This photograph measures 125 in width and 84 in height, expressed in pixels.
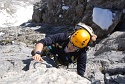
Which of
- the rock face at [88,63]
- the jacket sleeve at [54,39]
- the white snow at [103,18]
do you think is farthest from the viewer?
the white snow at [103,18]

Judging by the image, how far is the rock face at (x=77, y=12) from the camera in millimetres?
20562

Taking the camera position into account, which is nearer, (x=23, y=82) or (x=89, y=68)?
(x=23, y=82)

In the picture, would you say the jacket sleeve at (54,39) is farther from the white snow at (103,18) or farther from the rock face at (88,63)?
the white snow at (103,18)

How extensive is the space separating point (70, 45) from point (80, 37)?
39 cm

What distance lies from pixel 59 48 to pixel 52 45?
258 millimetres

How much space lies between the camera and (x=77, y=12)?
1235 inches

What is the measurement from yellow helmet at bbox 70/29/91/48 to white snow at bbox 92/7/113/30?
1389 centimetres

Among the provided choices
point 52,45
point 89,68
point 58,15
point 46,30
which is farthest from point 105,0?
point 52,45

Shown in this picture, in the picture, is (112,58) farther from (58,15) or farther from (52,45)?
(58,15)

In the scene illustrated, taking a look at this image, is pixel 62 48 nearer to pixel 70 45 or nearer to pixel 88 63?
pixel 70 45

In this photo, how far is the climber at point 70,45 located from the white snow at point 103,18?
13.3 m

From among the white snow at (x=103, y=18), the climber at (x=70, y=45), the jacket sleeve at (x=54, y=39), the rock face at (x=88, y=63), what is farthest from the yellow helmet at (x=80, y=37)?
the white snow at (x=103, y=18)

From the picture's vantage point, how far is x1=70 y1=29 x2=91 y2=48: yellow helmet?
635 cm

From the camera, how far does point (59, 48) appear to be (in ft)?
23.0
